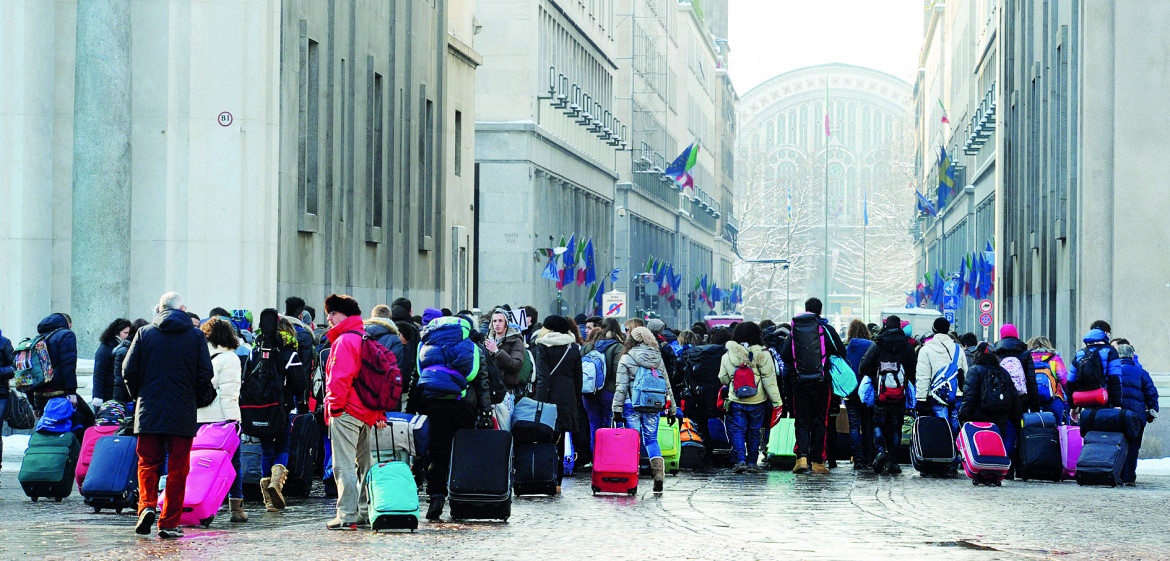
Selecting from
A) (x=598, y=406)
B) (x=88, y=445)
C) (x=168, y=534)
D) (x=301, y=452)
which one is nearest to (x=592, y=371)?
(x=598, y=406)

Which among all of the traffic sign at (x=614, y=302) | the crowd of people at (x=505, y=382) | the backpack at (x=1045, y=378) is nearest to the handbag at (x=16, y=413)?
the crowd of people at (x=505, y=382)

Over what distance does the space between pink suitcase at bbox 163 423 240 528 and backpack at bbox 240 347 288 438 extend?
83cm

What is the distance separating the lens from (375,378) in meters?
12.5

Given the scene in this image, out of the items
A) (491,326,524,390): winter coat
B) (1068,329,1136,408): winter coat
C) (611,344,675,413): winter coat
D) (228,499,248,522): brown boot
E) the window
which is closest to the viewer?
(228,499,248,522): brown boot

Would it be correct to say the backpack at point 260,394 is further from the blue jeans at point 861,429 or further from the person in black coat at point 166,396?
the blue jeans at point 861,429

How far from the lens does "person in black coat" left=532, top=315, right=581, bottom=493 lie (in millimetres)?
16297

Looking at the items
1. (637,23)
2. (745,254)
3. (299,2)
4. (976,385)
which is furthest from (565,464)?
(745,254)

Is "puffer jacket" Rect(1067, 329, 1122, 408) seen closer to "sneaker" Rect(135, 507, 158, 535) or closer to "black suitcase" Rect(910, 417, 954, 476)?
"black suitcase" Rect(910, 417, 954, 476)

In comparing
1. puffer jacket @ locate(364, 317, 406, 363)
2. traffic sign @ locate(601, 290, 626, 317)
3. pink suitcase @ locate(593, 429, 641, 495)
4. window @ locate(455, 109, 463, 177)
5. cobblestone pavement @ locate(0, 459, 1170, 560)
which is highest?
window @ locate(455, 109, 463, 177)

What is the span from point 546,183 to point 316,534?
4184cm

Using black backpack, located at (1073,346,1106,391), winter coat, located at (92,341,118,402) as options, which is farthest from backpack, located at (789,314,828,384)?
winter coat, located at (92,341,118,402)

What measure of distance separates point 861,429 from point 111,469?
9.38 meters

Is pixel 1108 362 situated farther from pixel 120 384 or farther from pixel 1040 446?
pixel 120 384

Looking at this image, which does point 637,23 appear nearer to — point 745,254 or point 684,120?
point 684,120
